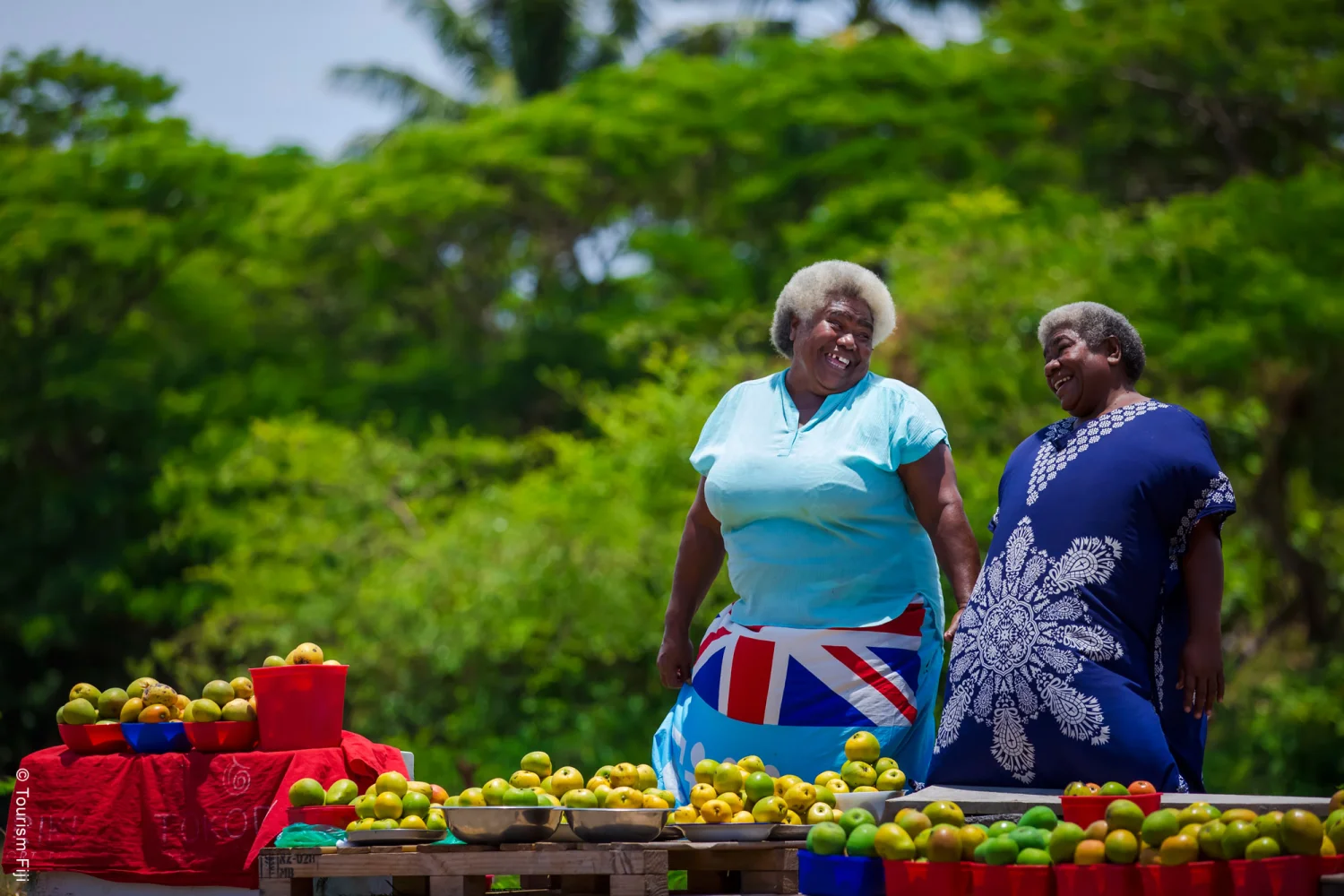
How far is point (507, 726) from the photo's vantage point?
1259cm

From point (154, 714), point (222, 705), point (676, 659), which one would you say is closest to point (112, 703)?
point (154, 714)

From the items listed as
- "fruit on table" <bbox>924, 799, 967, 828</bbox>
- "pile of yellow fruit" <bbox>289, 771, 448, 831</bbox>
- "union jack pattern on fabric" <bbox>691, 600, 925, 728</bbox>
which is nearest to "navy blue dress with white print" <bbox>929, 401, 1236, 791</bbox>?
"union jack pattern on fabric" <bbox>691, 600, 925, 728</bbox>

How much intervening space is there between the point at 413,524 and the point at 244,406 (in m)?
6.14

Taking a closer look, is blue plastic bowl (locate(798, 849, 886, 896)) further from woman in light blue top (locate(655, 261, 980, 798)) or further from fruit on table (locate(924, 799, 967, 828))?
woman in light blue top (locate(655, 261, 980, 798))

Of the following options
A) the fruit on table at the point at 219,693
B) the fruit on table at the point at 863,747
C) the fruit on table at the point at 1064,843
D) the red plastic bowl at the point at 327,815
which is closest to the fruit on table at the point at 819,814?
the fruit on table at the point at 863,747

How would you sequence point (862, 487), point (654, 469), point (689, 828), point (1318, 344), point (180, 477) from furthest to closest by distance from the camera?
1. point (180, 477)
2. point (1318, 344)
3. point (654, 469)
4. point (862, 487)
5. point (689, 828)

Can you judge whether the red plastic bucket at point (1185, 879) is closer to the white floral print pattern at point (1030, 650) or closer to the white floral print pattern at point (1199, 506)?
the white floral print pattern at point (1030, 650)

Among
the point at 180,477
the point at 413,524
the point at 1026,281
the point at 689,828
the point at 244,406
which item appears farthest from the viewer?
the point at 244,406

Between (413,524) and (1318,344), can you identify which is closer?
(1318,344)

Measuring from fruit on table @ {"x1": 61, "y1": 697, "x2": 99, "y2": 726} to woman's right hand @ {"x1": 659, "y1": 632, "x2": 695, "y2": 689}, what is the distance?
151 cm

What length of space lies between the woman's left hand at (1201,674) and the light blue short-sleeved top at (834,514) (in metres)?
0.78

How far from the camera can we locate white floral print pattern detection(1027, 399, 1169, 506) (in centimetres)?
360

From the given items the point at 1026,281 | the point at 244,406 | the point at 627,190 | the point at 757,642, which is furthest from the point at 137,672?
the point at 757,642

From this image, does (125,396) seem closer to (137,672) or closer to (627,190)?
(137,672)
